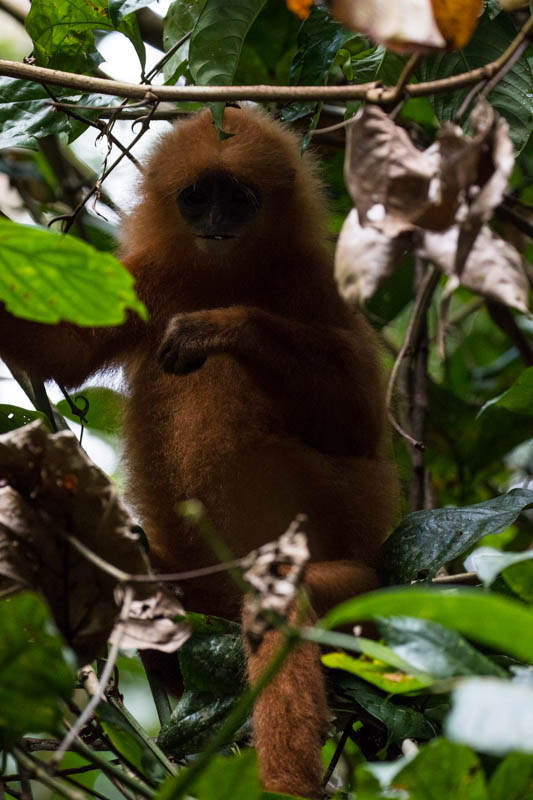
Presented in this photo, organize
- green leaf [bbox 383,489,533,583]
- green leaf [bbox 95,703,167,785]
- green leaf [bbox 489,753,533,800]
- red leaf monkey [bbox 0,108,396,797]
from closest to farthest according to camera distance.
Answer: green leaf [bbox 489,753,533,800]
green leaf [bbox 95,703,167,785]
green leaf [bbox 383,489,533,583]
red leaf monkey [bbox 0,108,396,797]

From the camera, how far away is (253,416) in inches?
152

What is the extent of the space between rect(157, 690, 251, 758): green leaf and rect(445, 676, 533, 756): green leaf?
187 cm

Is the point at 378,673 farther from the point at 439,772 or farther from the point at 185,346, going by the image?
the point at 185,346

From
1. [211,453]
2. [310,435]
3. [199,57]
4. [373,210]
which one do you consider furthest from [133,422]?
[373,210]

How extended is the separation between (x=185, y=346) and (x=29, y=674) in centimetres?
196

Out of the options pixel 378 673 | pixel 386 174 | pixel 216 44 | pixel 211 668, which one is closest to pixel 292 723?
pixel 211 668

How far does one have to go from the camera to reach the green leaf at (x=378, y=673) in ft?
6.25

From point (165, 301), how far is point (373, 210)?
242cm

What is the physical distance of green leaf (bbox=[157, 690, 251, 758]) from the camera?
9.78 feet

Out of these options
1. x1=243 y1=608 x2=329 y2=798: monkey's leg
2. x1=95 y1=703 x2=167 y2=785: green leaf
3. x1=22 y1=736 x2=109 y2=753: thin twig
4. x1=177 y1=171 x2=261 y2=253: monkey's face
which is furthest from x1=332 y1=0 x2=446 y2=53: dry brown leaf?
x1=177 y1=171 x2=261 y2=253: monkey's face

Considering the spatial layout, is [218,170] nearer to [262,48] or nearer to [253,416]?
[262,48]

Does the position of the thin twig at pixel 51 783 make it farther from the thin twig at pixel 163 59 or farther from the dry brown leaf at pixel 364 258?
the thin twig at pixel 163 59

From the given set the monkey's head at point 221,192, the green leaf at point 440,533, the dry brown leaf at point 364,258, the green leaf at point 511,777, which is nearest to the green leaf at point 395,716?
the green leaf at point 440,533

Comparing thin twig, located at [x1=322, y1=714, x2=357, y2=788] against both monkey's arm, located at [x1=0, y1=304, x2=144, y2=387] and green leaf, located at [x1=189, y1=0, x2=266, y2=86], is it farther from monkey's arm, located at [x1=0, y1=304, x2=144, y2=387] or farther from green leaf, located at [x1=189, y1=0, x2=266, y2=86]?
green leaf, located at [x1=189, y1=0, x2=266, y2=86]
